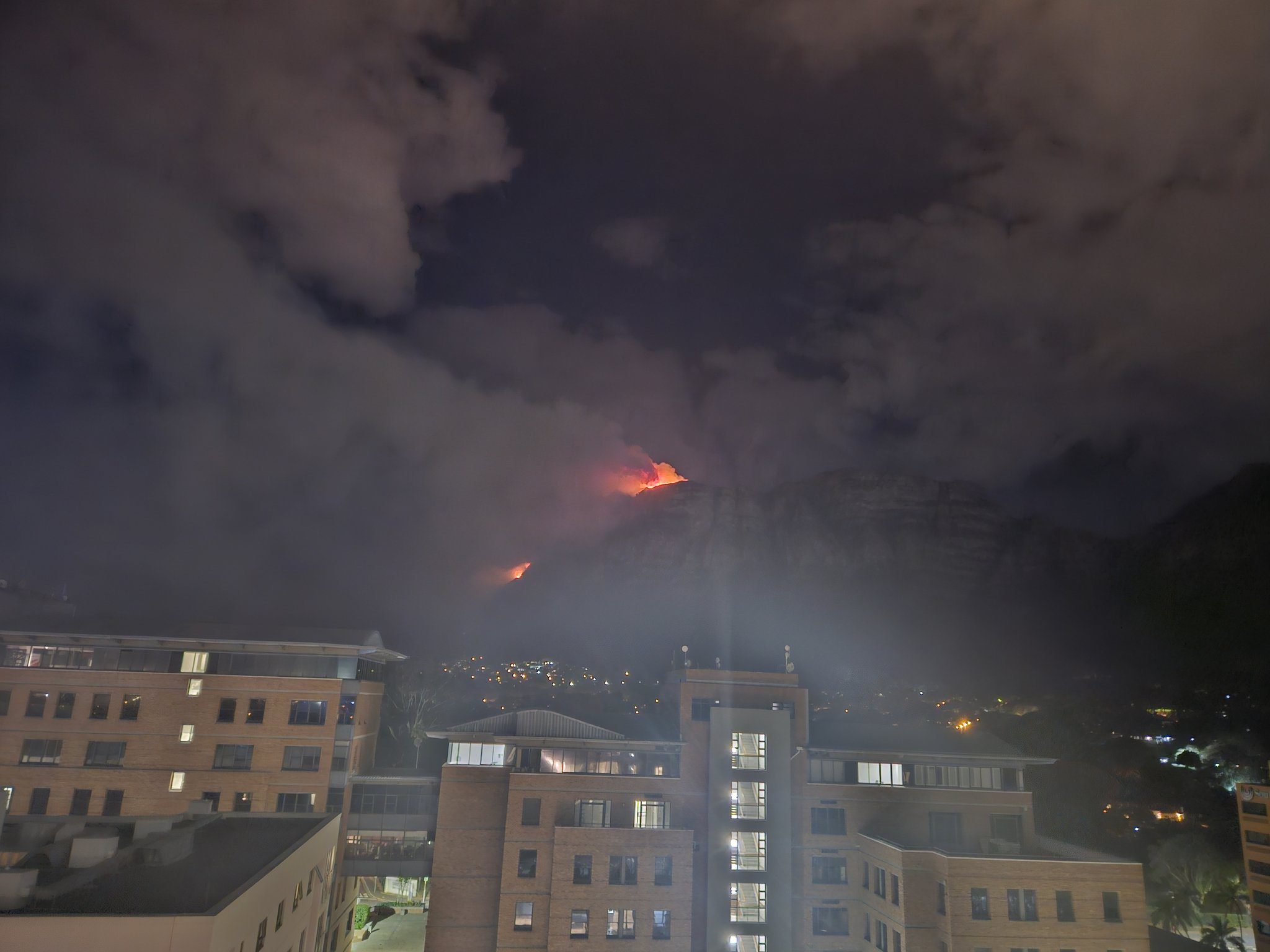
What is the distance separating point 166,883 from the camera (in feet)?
70.6

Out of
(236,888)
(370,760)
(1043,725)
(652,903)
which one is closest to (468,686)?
(370,760)

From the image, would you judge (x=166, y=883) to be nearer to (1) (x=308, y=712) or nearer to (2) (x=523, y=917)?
(2) (x=523, y=917)

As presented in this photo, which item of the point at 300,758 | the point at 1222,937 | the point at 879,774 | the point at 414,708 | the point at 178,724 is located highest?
the point at 414,708

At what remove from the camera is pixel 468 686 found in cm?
9006

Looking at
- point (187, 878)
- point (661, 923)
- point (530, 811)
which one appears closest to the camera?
point (187, 878)

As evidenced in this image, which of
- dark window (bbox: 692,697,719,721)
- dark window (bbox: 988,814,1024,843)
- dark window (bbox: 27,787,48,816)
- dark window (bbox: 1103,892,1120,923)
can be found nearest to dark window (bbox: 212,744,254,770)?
dark window (bbox: 27,787,48,816)

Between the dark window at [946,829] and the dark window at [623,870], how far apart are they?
55.8 ft

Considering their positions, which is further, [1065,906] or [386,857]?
[386,857]

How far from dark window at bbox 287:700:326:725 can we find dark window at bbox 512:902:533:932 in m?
15.8

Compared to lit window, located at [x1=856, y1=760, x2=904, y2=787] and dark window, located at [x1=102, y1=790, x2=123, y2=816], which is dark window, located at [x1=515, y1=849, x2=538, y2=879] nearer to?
lit window, located at [x1=856, y1=760, x2=904, y2=787]

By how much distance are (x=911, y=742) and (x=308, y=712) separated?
36.0m

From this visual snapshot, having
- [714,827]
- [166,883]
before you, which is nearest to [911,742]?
[714,827]

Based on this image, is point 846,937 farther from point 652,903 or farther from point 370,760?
point 370,760

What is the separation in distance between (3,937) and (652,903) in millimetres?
27820
